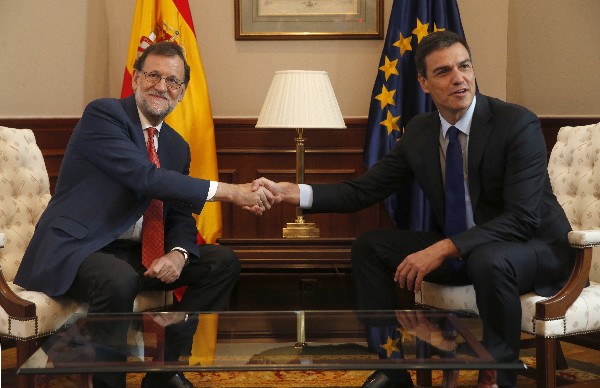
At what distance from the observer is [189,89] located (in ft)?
14.1

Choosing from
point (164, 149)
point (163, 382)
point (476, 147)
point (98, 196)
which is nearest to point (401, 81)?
point (476, 147)

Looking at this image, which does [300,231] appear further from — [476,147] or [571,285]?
[571,285]

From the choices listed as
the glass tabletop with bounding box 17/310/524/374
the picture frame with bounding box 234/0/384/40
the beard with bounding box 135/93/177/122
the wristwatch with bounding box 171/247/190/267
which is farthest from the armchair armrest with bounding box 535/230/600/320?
the picture frame with bounding box 234/0/384/40

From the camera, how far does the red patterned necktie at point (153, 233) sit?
2.93 metres

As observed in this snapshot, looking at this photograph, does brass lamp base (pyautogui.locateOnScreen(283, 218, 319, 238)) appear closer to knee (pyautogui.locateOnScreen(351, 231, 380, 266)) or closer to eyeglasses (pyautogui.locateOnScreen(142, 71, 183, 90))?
knee (pyautogui.locateOnScreen(351, 231, 380, 266))

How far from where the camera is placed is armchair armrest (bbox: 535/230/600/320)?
2578mm

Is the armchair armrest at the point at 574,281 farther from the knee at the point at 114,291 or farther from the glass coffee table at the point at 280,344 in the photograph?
the knee at the point at 114,291

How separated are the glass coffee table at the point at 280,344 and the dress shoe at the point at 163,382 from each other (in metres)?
0.20

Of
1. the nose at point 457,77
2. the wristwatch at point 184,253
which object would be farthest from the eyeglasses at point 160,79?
the nose at point 457,77

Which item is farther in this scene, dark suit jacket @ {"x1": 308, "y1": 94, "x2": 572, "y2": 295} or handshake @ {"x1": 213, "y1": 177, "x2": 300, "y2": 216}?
handshake @ {"x1": 213, "y1": 177, "x2": 300, "y2": 216}

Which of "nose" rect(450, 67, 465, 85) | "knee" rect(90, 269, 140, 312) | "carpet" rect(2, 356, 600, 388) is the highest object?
"nose" rect(450, 67, 465, 85)

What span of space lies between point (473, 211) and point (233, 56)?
2161 millimetres

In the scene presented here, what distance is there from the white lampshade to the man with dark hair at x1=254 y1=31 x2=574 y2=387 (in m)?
0.69

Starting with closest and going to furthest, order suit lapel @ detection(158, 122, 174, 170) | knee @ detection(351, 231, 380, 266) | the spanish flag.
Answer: knee @ detection(351, 231, 380, 266) < suit lapel @ detection(158, 122, 174, 170) < the spanish flag
